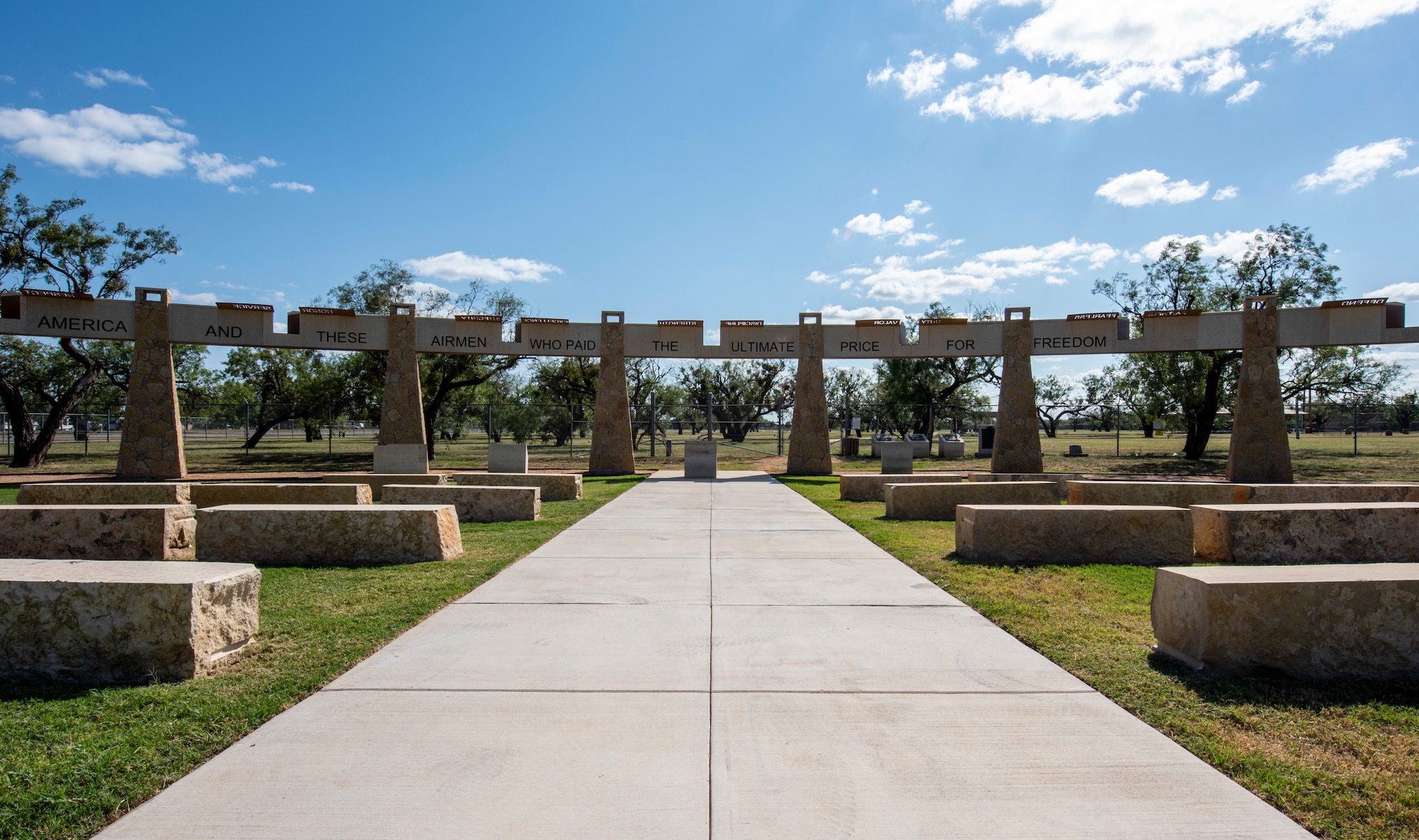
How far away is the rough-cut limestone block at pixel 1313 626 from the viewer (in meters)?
3.98

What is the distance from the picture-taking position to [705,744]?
321 centimetres

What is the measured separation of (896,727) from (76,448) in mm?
45352

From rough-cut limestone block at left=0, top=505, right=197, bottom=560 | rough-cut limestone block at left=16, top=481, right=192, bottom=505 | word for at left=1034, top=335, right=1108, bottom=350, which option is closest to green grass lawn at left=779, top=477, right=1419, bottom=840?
rough-cut limestone block at left=0, top=505, right=197, bottom=560

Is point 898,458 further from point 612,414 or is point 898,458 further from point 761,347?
point 612,414

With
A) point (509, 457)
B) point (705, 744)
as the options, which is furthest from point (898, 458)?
point (705, 744)

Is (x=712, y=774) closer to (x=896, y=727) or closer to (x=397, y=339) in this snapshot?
(x=896, y=727)

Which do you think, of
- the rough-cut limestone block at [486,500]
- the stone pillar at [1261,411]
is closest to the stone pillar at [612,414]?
the rough-cut limestone block at [486,500]

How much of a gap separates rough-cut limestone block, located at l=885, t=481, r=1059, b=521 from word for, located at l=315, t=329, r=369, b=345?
17.0 metres

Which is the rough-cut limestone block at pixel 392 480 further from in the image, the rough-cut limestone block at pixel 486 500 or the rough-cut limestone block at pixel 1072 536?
the rough-cut limestone block at pixel 1072 536

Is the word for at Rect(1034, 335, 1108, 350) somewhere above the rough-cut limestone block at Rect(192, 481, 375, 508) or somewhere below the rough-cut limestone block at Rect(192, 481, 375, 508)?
above

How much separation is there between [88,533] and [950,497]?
1103 cm

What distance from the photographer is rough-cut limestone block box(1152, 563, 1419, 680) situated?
398 centimetres

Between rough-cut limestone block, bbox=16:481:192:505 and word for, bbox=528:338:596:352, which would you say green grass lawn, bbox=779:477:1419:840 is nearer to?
rough-cut limestone block, bbox=16:481:192:505

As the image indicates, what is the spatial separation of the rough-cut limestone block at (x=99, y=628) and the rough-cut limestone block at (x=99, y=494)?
710 cm
